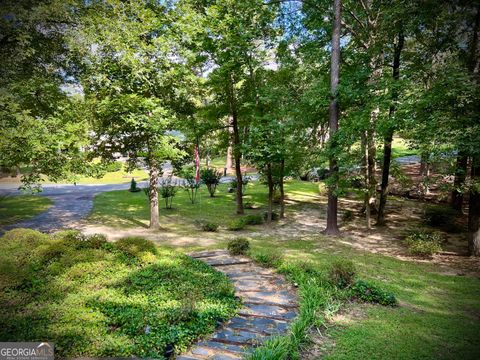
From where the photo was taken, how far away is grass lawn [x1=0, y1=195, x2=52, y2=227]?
15.6 meters

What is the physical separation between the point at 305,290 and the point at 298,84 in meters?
12.8

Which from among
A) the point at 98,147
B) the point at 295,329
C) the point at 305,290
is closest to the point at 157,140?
the point at 98,147

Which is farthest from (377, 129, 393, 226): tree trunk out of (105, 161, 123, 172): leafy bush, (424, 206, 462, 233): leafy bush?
(105, 161, 123, 172): leafy bush

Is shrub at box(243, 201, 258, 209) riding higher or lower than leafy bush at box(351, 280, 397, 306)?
higher

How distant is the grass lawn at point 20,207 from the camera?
15.6 metres

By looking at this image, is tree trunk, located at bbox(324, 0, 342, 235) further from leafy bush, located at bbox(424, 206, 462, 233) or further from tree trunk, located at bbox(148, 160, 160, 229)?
tree trunk, located at bbox(148, 160, 160, 229)

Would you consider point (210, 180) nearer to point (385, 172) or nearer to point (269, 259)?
point (385, 172)

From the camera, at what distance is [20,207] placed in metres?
18.8

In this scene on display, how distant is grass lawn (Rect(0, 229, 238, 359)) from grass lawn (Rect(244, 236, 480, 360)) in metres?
1.68

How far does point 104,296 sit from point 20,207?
55.6 ft

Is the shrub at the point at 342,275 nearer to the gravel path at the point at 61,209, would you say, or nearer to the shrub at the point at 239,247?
the shrub at the point at 239,247

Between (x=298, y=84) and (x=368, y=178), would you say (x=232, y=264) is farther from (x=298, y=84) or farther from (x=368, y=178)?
(x=298, y=84)

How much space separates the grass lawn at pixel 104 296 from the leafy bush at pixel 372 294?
2.82 meters

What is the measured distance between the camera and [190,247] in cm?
1131
